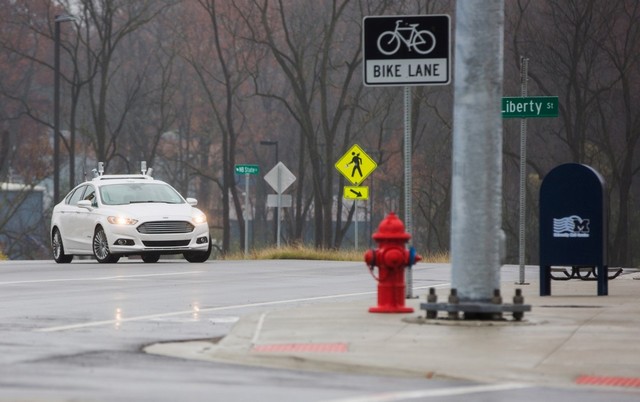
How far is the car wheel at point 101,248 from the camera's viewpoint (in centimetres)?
3356

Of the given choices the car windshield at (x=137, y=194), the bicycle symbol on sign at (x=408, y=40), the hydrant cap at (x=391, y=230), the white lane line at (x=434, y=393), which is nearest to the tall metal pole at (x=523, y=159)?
the bicycle symbol on sign at (x=408, y=40)

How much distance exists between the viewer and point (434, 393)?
10.9 meters

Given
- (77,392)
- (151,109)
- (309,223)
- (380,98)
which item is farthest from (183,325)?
(309,223)

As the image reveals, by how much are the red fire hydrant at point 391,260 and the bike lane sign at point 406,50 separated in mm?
1849

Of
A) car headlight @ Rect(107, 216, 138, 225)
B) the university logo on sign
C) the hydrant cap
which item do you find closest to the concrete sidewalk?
the hydrant cap

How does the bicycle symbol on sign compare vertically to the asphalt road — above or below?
above

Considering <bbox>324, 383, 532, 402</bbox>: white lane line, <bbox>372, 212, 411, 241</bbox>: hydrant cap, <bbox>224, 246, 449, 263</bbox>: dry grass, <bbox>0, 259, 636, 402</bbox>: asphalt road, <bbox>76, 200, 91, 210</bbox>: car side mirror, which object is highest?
<bbox>76, 200, 91, 210</bbox>: car side mirror

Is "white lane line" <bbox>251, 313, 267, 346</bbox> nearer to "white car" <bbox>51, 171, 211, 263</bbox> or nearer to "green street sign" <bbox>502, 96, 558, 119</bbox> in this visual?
"green street sign" <bbox>502, 96, 558, 119</bbox>

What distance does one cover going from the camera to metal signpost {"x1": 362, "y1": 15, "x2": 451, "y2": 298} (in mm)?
17594

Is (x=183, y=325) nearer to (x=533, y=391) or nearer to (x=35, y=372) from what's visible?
(x=35, y=372)

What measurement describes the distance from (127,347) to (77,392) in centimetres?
341

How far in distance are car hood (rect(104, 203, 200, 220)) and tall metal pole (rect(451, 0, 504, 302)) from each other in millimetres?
17921

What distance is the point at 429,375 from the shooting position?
1187 centimetres

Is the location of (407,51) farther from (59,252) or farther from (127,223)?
(59,252)
